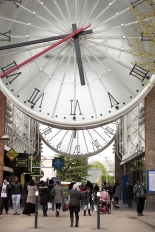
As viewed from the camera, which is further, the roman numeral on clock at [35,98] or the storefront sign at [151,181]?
the storefront sign at [151,181]

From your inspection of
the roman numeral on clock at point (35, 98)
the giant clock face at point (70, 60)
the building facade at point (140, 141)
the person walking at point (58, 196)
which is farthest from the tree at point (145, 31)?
the person walking at point (58, 196)

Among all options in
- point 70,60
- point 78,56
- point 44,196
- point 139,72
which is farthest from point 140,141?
point 44,196

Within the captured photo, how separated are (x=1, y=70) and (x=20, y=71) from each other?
107 centimetres

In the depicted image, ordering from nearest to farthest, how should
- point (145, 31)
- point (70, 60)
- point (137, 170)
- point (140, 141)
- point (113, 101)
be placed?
point (145, 31), point (113, 101), point (70, 60), point (140, 141), point (137, 170)

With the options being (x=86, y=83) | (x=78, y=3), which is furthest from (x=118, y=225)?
(x=78, y=3)

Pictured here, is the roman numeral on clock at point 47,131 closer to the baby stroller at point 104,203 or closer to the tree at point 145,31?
the tree at point 145,31

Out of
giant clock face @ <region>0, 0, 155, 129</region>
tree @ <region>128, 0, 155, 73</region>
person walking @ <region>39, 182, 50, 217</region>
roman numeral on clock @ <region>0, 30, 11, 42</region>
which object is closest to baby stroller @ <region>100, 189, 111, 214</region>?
person walking @ <region>39, 182, 50, 217</region>

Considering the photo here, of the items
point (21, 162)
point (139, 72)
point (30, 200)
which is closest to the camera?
point (30, 200)

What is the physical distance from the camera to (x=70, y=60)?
28188mm

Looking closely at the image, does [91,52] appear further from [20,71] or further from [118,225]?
[118,225]

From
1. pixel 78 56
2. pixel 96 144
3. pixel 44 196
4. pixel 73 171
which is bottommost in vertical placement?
pixel 44 196

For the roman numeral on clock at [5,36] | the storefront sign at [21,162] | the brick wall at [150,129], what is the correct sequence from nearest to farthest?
the roman numeral on clock at [5,36] → the brick wall at [150,129] → the storefront sign at [21,162]

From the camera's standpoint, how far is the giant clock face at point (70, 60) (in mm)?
26484

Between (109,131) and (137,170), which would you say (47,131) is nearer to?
(109,131)
